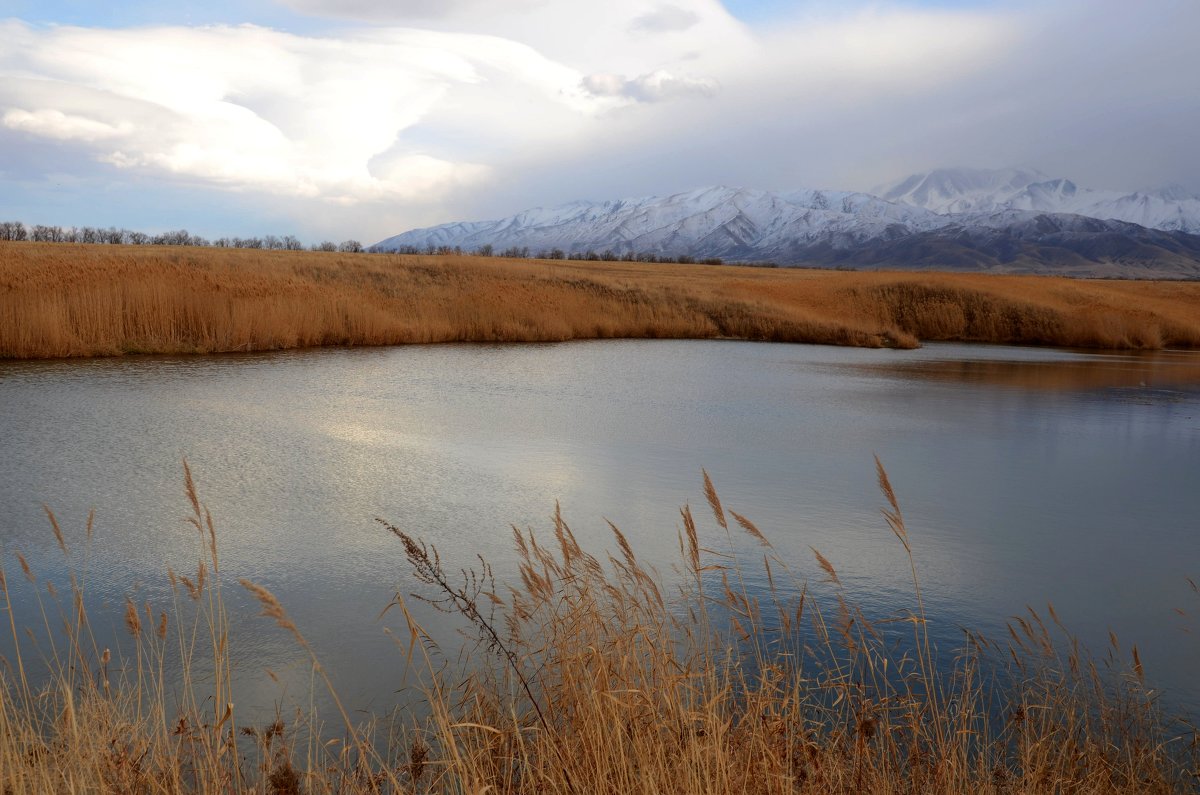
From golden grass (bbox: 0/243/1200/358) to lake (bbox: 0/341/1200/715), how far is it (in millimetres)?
1447

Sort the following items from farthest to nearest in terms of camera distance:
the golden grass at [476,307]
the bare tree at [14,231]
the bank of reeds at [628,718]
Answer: the bare tree at [14,231], the golden grass at [476,307], the bank of reeds at [628,718]

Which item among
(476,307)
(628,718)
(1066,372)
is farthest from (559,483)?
(476,307)

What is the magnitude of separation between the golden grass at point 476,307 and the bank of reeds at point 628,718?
1056cm

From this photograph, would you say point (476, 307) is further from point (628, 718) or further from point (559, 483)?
point (628, 718)

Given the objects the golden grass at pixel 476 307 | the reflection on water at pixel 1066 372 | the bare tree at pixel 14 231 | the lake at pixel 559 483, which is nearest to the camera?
the lake at pixel 559 483

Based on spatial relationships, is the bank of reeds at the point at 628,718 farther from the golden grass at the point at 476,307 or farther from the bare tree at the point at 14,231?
the bare tree at the point at 14,231

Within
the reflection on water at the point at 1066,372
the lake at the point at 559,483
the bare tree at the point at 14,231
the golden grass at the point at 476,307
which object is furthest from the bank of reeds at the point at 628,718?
the bare tree at the point at 14,231

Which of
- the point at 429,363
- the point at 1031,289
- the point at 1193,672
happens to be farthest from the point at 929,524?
the point at 1031,289

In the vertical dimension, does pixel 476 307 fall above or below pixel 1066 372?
above

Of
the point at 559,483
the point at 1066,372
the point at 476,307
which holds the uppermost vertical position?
the point at 476,307

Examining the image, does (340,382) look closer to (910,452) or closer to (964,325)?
(910,452)

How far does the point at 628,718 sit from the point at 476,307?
16536 millimetres

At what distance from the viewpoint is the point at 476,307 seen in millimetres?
18641

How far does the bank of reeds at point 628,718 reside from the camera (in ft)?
7.38
